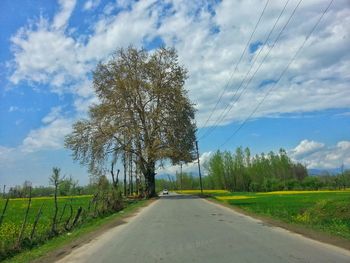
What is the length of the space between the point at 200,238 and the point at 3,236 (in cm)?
701

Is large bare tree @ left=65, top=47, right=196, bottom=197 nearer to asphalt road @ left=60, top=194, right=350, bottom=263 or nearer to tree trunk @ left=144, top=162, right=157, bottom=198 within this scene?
tree trunk @ left=144, top=162, right=157, bottom=198

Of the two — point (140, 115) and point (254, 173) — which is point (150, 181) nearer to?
point (140, 115)

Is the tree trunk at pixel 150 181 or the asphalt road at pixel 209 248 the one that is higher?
the tree trunk at pixel 150 181

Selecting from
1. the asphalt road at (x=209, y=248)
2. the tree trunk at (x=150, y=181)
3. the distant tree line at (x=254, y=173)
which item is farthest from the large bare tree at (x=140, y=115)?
the distant tree line at (x=254, y=173)

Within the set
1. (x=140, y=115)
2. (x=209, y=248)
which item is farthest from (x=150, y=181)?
(x=209, y=248)

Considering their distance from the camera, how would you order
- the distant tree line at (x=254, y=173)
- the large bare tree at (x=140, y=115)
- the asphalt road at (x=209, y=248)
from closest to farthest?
the asphalt road at (x=209, y=248)
the large bare tree at (x=140, y=115)
the distant tree line at (x=254, y=173)

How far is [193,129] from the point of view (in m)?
57.2

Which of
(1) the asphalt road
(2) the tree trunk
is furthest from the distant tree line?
(1) the asphalt road

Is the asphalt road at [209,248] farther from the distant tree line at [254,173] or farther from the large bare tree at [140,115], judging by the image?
the distant tree line at [254,173]

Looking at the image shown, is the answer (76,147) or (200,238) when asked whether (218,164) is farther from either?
(200,238)

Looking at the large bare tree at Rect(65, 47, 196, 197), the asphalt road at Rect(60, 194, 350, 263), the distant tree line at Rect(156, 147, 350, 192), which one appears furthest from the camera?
the distant tree line at Rect(156, 147, 350, 192)

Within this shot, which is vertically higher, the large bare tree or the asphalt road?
the large bare tree

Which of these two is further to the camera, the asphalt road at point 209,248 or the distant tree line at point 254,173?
the distant tree line at point 254,173

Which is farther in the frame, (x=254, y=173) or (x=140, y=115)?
(x=254, y=173)
